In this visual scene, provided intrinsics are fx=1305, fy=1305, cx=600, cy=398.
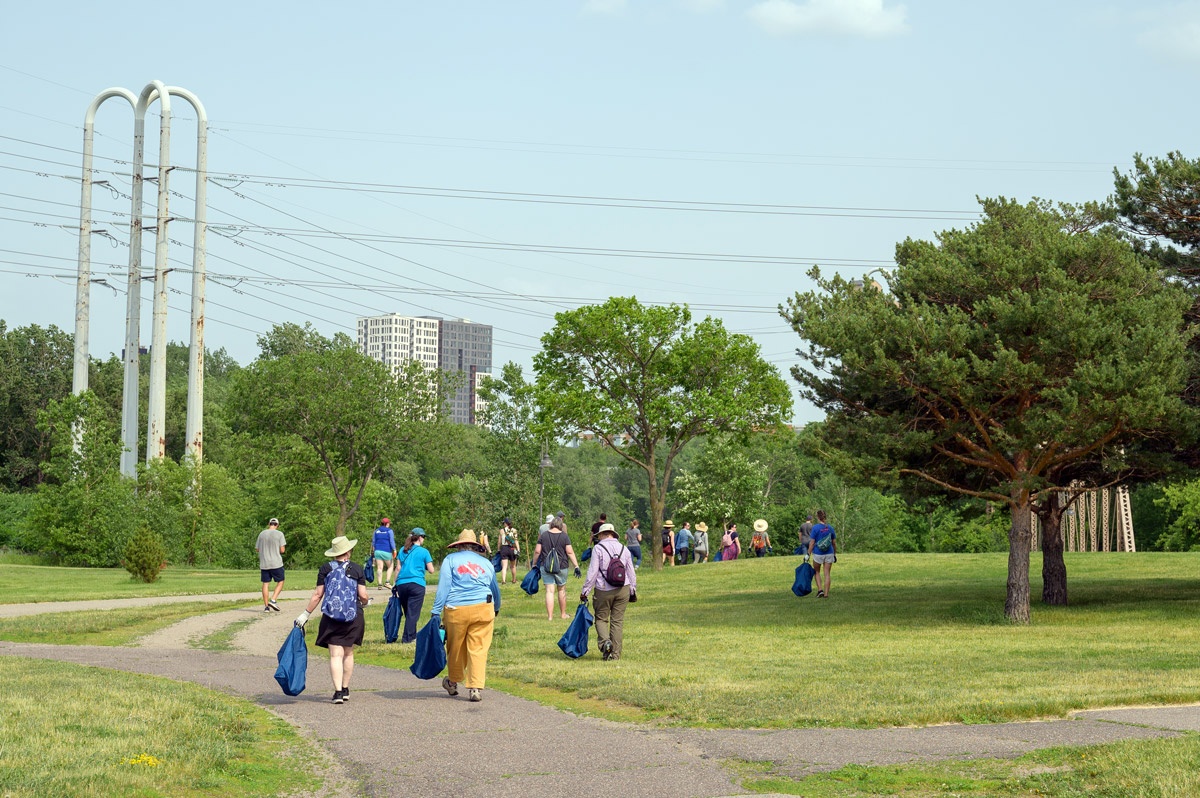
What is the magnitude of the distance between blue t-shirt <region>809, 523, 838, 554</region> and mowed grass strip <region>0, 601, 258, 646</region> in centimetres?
1266

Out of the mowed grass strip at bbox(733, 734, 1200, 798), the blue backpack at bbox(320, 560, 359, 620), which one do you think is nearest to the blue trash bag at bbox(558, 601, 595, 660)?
the blue backpack at bbox(320, 560, 359, 620)

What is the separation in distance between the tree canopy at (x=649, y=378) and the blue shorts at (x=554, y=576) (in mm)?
20427

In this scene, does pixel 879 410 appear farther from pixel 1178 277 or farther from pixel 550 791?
pixel 550 791

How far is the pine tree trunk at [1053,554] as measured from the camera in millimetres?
26297

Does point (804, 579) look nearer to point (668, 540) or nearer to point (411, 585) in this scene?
point (411, 585)

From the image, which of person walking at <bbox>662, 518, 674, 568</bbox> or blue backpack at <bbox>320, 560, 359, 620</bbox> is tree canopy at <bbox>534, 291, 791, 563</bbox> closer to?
person walking at <bbox>662, 518, 674, 568</bbox>

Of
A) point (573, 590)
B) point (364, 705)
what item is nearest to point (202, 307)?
point (573, 590)

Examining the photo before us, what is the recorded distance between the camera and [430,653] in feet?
43.9

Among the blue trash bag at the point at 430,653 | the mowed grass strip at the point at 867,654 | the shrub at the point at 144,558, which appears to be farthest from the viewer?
the shrub at the point at 144,558

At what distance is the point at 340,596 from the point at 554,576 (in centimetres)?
1020

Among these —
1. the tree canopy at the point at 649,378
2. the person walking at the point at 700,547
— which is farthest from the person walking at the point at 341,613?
the person walking at the point at 700,547

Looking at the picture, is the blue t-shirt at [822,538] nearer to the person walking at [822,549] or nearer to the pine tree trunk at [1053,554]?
the person walking at [822,549]

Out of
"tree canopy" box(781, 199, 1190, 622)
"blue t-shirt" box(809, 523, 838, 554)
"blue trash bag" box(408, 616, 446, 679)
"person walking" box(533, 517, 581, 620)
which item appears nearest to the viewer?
"blue trash bag" box(408, 616, 446, 679)

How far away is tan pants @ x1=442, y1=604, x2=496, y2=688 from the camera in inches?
515
